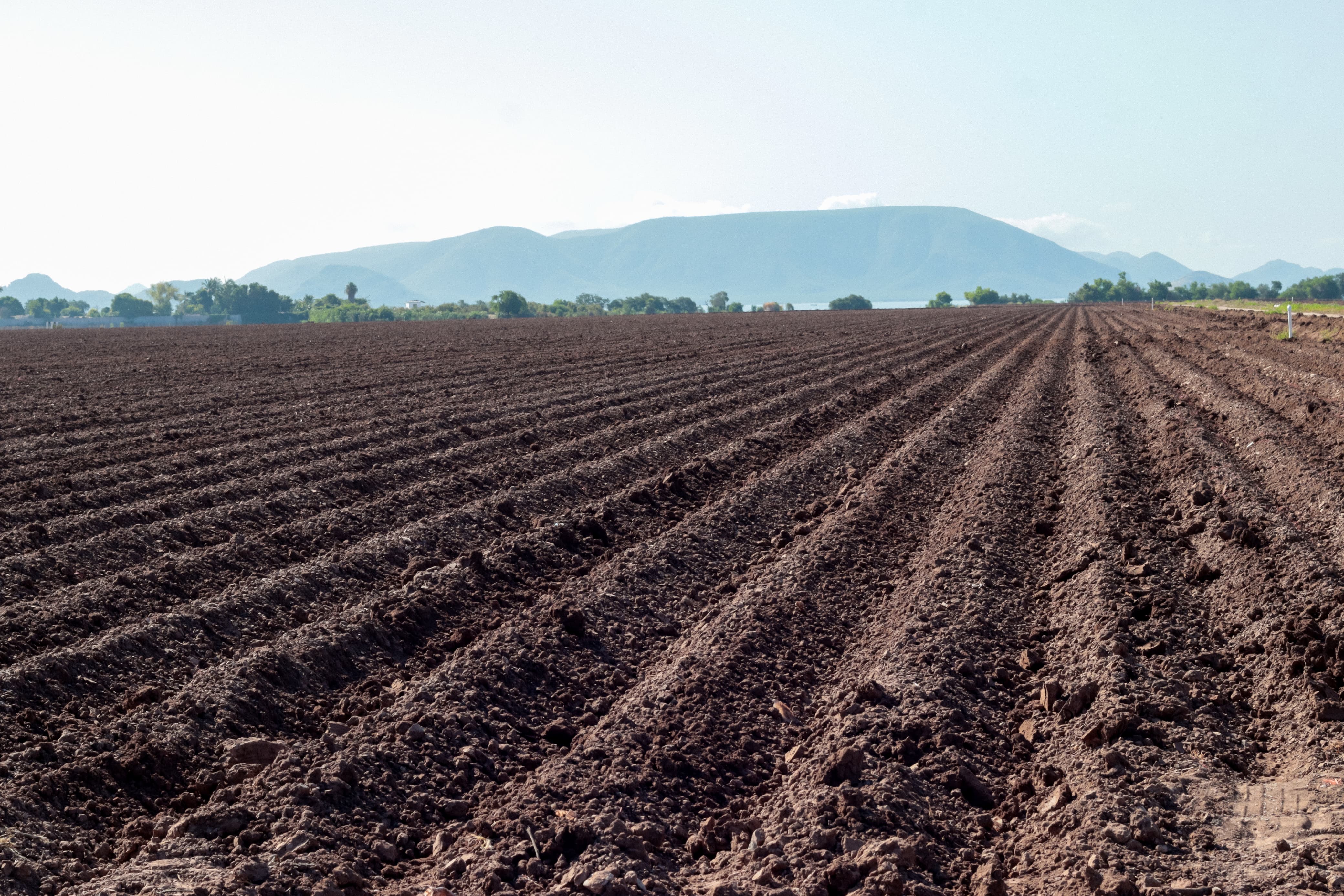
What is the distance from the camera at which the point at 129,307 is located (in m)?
148

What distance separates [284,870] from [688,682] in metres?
2.25

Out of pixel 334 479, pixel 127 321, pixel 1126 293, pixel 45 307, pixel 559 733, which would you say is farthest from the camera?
pixel 1126 293

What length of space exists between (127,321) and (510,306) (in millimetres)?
54706

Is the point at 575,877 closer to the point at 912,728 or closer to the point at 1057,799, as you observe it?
the point at 912,728

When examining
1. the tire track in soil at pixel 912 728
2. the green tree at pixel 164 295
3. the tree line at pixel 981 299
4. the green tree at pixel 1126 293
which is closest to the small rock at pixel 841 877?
the tire track in soil at pixel 912 728

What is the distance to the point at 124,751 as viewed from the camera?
4539 millimetres

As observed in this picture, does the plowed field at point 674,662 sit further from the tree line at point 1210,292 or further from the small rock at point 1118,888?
the tree line at point 1210,292

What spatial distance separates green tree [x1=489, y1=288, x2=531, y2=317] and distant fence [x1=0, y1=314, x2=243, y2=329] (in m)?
33.9

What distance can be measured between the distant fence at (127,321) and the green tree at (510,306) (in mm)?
33872

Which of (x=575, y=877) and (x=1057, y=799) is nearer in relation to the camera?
(x=575, y=877)

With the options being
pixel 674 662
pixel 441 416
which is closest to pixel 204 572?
pixel 674 662

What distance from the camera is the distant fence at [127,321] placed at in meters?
125

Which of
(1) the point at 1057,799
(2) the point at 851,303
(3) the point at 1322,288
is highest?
(3) the point at 1322,288

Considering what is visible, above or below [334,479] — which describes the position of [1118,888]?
below
